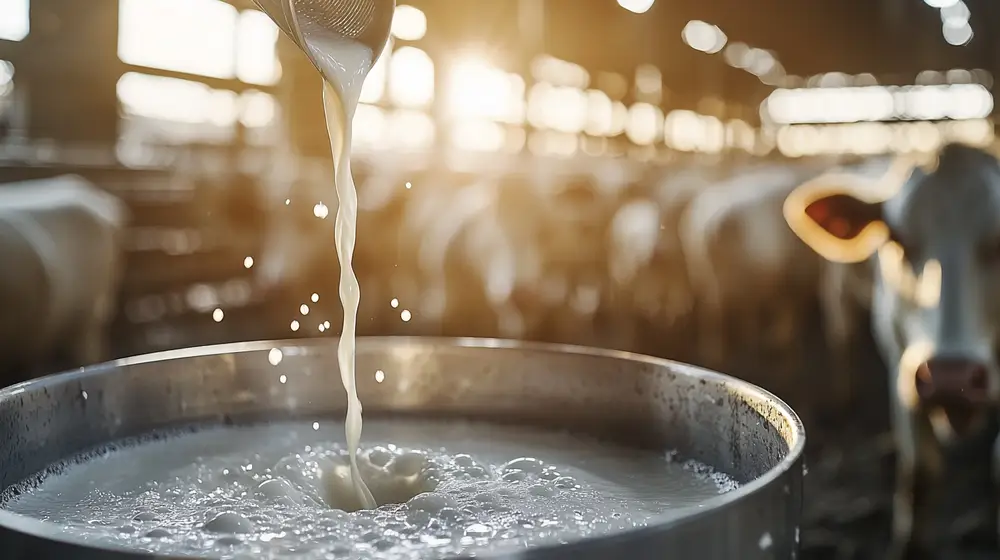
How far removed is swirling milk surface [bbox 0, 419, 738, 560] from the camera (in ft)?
1.47

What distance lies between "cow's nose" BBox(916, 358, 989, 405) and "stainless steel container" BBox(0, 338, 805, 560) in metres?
1.22

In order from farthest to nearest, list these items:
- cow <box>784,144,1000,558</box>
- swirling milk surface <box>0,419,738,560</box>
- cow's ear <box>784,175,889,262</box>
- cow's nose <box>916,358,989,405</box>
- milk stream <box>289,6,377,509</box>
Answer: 1. cow's ear <box>784,175,889,262</box>
2. cow <box>784,144,1000,558</box>
3. cow's nose <box>916,358,989,405</box>
4. milk stream <box>289,6,377,509</box>
5. swirling milk surface <box>0,419,738,560</box>

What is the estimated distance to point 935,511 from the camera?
2037 millimetres

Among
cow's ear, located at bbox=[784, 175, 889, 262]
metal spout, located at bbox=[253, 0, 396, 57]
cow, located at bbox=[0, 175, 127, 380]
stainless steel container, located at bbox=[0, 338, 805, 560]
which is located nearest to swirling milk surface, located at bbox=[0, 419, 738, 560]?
stainless steel container, located at bbox=[0, 338, 805, 560]

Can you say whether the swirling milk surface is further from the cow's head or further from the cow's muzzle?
the cow's head

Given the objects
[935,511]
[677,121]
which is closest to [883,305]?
[935,511]

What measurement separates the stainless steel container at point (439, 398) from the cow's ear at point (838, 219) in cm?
151

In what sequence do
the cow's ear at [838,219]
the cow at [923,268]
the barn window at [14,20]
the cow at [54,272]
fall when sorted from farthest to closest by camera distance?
1. the barn window at [14,20]
2. the cow at [54,272]
3. the cow's ear at [838,219]
4. the cow at [923,268]

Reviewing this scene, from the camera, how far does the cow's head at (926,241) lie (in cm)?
188

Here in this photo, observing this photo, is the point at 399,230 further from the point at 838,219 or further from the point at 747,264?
the point at 838,219

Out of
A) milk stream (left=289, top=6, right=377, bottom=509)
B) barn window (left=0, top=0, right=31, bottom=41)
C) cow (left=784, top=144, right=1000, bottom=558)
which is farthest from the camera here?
barn window (left=0, top=0, right=31, bottom=41)

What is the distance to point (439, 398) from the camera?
709mm

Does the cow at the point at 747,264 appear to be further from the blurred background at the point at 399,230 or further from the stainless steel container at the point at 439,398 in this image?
the stainless steel container at the point at 439,398

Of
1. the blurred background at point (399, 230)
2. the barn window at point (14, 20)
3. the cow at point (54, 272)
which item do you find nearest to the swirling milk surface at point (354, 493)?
the blurred background at point (399, 230)
